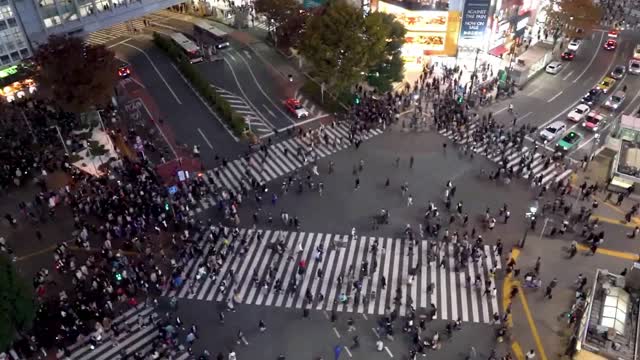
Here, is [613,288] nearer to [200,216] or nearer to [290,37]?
[200,216]

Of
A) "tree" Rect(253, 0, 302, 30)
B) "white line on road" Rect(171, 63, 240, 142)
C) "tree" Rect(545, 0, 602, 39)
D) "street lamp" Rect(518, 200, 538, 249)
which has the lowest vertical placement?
"street lamp" Rect(518, 200, 538, 249)

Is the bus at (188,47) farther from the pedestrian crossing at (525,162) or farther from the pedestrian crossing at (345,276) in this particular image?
the pedestrian crossing at (525,162)

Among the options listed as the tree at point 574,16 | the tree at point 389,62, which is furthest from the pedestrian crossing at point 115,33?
the tree at point 574,16

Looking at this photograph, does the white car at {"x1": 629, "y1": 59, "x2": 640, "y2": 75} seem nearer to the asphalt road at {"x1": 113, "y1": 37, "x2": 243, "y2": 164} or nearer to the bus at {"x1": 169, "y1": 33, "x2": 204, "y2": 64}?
the asphalt road at {"x1": 113, "y1": 37, "x2": 243, "y2": 164}

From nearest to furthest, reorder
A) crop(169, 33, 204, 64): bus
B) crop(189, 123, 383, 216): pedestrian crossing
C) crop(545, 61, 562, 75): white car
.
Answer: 1. crop(189, 123, 383, 216): pedestrian crossing
2. crop(545, 61, 562, 75): white car
3. crop(169, 33, 204, 64): bus

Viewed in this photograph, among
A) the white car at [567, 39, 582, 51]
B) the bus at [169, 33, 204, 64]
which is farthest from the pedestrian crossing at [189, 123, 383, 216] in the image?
the white car at [567, 39, 582, 51]

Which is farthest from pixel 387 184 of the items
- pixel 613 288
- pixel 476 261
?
pixel 613 288
